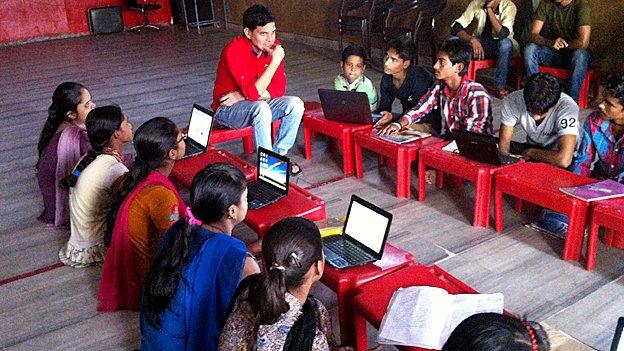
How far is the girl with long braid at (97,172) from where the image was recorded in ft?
9.66

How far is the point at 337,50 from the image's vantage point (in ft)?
27.8

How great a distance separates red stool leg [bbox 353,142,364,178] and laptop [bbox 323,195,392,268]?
1.59 metres

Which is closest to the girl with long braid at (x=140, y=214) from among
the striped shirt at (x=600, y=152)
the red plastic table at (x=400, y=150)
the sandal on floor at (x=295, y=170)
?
the red plastic table at (x=400, y=150)

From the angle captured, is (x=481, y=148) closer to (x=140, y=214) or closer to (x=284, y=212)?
(x=284, y=212)

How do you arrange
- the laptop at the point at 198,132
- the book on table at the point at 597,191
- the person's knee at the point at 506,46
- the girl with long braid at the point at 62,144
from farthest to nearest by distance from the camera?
the person's knee at the point at 506,46, the laptop at the point at 198,132, the girl with long braid at the point at 62,144, the book on table at the point at 597,191

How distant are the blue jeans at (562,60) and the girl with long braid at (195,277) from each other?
3.73 meters

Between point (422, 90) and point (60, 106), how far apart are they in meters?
2.25

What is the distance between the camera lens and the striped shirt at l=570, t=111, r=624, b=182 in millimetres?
3064

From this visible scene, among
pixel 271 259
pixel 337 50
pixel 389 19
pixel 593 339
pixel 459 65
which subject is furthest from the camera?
pixel 337 50

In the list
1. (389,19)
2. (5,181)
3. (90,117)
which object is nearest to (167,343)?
(90,117)

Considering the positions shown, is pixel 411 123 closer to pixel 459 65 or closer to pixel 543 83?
pixel 459 65

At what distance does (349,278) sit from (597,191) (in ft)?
4.36

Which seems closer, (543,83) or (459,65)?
(543,83)

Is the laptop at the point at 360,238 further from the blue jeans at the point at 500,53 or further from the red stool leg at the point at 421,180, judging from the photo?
the blue jeans at the point at 500,53
